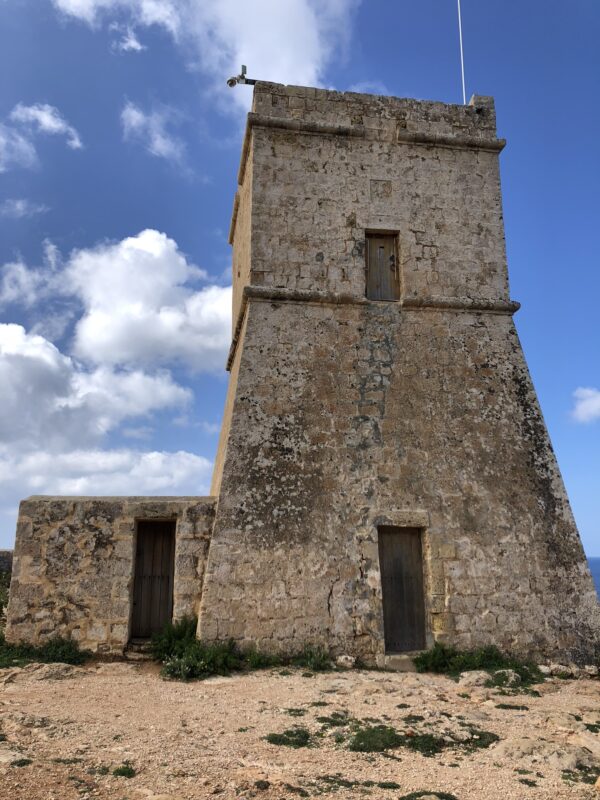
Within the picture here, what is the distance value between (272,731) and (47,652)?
3561 millimetres

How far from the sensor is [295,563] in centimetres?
792

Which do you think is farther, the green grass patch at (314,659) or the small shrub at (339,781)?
the green grass patch at (314,659)

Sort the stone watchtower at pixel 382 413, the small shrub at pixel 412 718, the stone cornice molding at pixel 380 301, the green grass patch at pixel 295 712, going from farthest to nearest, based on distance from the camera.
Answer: the stone cornice molding at pixel 380 301
the stone watchtower at pixel 382 413
the green grass patch at pixel 295 712
the small shrub at pixel 412 718

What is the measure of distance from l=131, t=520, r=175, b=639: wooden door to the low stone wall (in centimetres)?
30

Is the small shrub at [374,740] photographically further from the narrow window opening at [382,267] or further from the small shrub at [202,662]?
the narrow window opening at [382,267]

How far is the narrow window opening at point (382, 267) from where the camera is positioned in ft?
31.0

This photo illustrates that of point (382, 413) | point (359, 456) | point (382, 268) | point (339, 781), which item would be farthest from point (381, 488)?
point (339, 781)

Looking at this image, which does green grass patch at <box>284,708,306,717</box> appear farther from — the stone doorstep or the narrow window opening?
the narrow window opening

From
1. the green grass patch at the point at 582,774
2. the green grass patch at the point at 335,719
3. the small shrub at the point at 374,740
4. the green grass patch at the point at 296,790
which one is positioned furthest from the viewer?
the green grass patch at the point at 335,719

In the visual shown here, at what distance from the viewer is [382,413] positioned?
8711 mm

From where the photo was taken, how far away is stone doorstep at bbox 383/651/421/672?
25.2ft

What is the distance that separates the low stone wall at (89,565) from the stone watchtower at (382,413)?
416 mm

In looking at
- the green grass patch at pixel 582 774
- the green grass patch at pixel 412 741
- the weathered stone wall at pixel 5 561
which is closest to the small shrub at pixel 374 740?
the green grass patch at pixel 412 741

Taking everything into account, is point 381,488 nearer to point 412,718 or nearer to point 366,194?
point 412,718
